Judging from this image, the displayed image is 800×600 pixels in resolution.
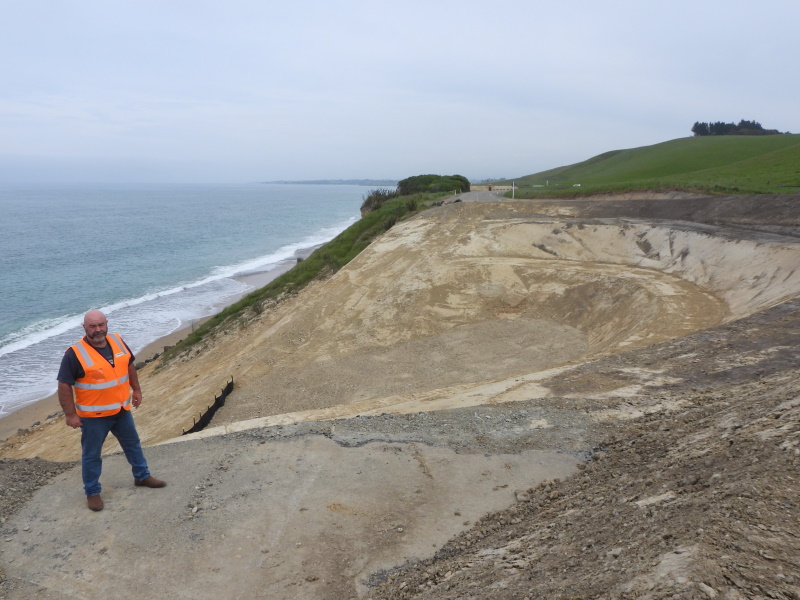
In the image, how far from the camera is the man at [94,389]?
601cm

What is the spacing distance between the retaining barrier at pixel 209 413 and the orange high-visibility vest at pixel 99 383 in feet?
→ 25.9

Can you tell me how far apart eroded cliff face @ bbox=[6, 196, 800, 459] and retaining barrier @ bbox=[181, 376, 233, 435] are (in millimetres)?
286

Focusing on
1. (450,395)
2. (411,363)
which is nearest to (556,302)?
(411,363)

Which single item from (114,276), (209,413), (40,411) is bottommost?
(40,411)

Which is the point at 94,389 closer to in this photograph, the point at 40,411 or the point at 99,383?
the point at 99,383

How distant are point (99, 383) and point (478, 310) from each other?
16.8 m

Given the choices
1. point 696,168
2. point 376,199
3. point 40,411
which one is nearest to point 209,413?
point 40,411

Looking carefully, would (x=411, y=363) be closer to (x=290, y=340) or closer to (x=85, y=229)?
(x=290, y=340)

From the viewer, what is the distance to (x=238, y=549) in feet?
18.1

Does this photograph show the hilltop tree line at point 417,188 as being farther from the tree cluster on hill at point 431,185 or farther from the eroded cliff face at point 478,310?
the eroded cliff face at point 478,310

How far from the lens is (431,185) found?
2084 inches

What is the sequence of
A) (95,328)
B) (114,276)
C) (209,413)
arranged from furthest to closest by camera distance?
(114,276) → (209,413) → (95,328)

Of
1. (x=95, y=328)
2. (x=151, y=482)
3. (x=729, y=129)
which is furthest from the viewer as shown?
(x=729, y=129)

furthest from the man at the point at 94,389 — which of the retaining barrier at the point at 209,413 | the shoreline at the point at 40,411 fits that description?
the shoreline at the point at 40,411
